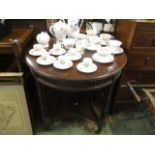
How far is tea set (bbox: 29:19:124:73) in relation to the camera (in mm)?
933

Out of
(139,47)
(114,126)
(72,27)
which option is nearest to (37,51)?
(72,27)

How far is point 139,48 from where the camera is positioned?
45.6 inches

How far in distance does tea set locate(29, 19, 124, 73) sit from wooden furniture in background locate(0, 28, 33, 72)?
7cm

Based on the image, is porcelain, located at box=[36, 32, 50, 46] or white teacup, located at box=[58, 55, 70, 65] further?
porcelain, located at box=[36, 32, 50, 46]

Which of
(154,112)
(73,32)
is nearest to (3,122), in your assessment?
(73,32)

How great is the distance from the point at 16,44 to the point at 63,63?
0.32 metres

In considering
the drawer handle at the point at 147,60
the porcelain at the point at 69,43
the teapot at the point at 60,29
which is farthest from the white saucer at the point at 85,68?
the drawer handle at the point at 147,60

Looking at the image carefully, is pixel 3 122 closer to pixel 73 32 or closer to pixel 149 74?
pixel 73 32

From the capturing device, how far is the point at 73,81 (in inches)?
33.1

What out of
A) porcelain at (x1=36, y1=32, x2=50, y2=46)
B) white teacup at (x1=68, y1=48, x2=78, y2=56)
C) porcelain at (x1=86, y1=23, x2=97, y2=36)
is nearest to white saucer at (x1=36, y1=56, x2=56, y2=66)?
white teacup at (x1=68, y1=48, x2=78, y2=56)

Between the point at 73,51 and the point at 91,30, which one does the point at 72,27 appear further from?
the point at 73,51

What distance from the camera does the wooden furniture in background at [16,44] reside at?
101cm

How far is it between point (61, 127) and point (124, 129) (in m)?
0.53

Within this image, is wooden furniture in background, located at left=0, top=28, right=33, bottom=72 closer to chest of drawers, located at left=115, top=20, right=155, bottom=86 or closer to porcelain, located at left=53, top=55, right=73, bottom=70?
porcelain, located at left=53, top=55, right=73, bottom=70
